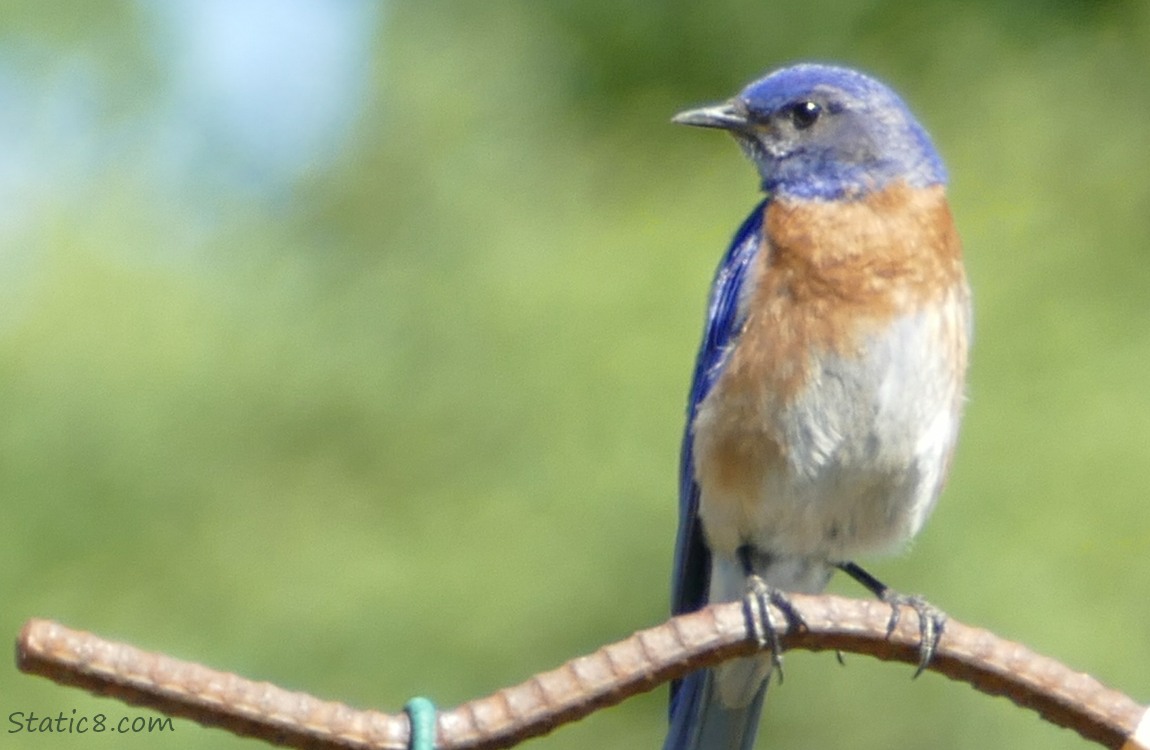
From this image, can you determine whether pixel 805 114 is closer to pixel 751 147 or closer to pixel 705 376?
pixel 751 147

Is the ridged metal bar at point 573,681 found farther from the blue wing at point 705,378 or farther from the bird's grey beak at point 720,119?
the bird's grey beak at point 720,119

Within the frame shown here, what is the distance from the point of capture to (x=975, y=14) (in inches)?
286

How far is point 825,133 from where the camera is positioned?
429cm

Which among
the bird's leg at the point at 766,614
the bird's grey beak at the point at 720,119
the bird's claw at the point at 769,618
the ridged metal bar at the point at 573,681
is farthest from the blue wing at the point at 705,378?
the ridged metal bar at the point at 573,681

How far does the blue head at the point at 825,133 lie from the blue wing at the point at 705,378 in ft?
0.54

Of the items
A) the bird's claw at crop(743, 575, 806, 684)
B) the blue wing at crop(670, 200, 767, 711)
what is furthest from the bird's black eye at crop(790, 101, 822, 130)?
the bird's claw at crop(743, 575, 806, 684)

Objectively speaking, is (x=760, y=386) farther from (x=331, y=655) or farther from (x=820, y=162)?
(x=331, y=655)

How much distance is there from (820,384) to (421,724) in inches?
83.5

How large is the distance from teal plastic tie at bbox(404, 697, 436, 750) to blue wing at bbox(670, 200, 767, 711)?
211 centimetres

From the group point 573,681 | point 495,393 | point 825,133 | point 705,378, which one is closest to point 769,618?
point 573,681

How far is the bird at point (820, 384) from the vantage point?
3.82m

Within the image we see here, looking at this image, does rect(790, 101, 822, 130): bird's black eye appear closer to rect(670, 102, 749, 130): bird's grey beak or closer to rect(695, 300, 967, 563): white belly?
rect(670, 102, 749, 130): bird's grey beak

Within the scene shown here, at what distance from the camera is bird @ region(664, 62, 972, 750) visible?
3824 mm

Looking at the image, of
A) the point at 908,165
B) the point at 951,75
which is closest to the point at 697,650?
the point at 908,165
